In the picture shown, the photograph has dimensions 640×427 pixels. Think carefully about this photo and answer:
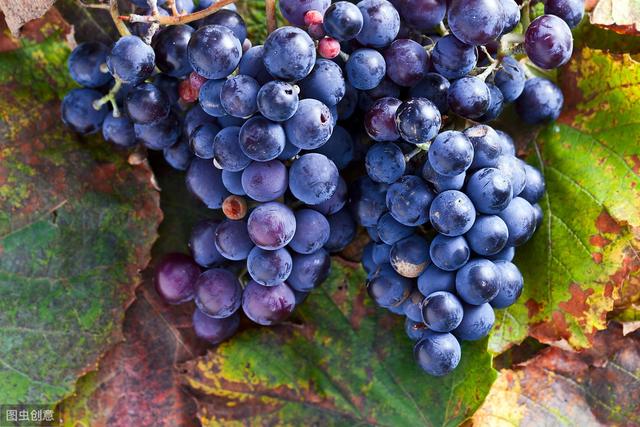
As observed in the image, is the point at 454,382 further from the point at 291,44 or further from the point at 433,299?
the point at 291,44

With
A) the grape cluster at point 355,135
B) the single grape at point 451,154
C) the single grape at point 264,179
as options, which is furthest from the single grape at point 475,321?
the single grape at point 264,179

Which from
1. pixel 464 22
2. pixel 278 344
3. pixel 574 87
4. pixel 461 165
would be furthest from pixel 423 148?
pixel 278 344

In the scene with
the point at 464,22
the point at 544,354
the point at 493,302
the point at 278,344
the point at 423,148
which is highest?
the point at 464,22

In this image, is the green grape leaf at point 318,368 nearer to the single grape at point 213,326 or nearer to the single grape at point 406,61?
the single grape at point 213,326

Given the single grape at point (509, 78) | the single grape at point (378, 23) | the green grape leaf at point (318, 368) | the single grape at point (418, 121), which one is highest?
the single grape at point (378, 23)

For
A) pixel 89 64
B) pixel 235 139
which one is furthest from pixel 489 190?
pixel 89 64
